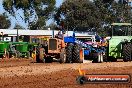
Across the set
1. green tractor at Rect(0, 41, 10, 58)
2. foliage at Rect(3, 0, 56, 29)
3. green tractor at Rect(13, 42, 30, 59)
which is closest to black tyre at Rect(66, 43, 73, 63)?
green tractor at Rect(0, 41, 10, 58)

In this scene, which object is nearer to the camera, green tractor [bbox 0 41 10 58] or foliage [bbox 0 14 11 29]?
green tractor [bbox 0 41 10 58]

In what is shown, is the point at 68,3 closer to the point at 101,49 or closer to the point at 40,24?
the point at 40,24

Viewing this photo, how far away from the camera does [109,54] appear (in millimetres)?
27781

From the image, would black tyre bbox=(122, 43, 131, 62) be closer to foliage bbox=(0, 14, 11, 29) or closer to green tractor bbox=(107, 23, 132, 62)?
green tractor bbox=(107, 23, 132, 62)

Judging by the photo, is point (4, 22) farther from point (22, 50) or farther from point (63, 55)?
point (63, 55)

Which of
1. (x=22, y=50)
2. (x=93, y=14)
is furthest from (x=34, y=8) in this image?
(x=22, y=50)

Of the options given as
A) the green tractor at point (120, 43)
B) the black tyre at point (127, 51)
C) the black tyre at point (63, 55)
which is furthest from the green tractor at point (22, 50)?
the black tyre at point (127, 51)

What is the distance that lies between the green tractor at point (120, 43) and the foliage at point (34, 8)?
2209 inches

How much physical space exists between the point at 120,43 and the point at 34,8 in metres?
61.0

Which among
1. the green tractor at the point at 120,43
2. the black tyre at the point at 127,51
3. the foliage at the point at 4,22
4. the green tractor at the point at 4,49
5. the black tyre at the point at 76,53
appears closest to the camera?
the black tyre at the point at 76,53

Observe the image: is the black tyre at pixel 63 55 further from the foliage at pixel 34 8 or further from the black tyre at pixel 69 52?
the foliage at pixel 34 8

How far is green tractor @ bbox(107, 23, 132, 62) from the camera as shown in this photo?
26453 millimetres

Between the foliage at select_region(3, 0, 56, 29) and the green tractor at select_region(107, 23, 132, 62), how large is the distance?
184 ft

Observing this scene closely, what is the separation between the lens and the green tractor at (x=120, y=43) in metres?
26.5
